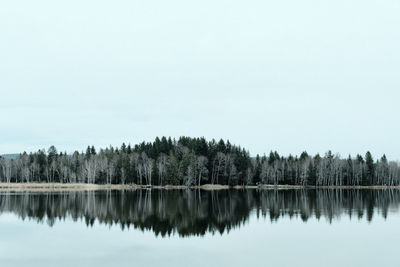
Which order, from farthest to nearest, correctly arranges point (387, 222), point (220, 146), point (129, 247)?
point (220, 146) → point (387, 222) → point (129, 247)

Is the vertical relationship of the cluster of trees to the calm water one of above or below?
above

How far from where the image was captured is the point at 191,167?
128 metres

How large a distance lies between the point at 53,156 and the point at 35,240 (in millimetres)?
131918

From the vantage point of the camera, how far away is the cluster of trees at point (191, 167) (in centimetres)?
13200

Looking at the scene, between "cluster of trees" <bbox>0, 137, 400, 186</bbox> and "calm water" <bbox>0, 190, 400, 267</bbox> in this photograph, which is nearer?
"calm water" <bbox>0, 190, 400, 267</bbox>

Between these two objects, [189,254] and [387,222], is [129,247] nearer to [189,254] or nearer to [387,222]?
[189,254]

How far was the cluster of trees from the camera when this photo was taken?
13200 centimetres

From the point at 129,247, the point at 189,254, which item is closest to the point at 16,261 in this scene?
the point at 129,247

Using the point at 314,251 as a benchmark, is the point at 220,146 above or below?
above

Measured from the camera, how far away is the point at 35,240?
2931cm

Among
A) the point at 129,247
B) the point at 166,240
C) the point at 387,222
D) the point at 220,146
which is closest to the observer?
the point at 129,247

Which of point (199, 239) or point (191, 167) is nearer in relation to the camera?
point (199, 239)

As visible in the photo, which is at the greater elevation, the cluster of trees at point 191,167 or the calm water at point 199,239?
the cluster of trees at point 191,167

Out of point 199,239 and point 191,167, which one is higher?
point 191,167
